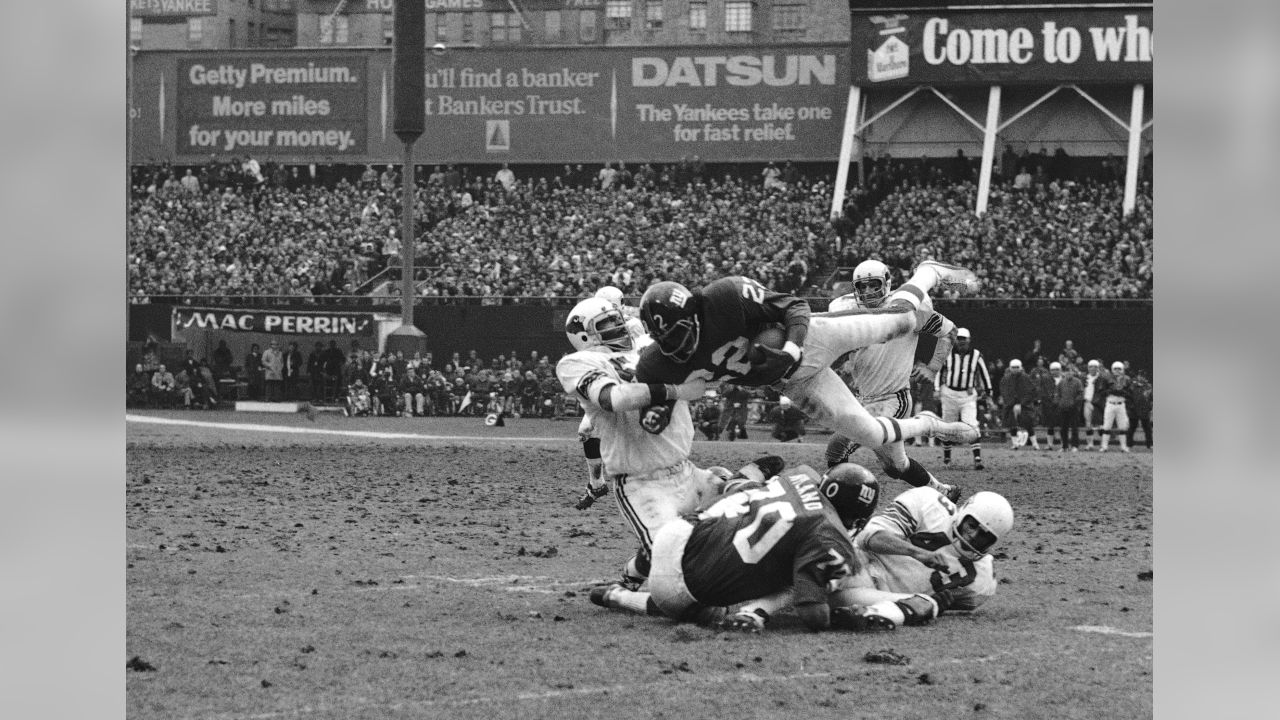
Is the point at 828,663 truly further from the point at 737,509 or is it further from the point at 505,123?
the point at 505,123

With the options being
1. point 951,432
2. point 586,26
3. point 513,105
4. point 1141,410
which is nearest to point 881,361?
point 951,432

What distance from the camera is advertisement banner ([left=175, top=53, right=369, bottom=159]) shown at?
154 ft

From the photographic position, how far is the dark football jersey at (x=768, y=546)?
7941 mm

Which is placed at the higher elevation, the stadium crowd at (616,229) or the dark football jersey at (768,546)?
the stadium crowd at (616,229)

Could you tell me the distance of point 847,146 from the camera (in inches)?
1609

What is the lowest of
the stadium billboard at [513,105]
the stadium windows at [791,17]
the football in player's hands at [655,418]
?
the football in player's hands at [655,418]

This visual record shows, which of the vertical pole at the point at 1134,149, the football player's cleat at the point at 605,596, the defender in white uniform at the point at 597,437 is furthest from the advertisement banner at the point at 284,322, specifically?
the football player's cleat at the point at 605,596

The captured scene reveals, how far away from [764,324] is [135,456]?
45.8 feet

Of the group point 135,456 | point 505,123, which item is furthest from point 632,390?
point 505,123

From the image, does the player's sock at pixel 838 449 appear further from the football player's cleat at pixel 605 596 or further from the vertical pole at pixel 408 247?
the vertical pole at pixel 408 247

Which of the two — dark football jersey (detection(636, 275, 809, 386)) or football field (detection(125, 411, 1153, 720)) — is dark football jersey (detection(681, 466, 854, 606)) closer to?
football field (detection(125, 411, 1153, 720))

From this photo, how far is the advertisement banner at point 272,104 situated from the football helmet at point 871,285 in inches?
1447

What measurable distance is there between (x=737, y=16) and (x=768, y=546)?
49382 mm

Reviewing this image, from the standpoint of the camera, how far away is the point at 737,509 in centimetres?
813
